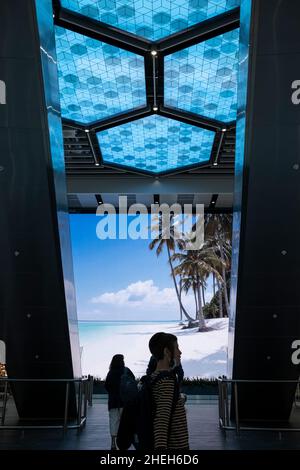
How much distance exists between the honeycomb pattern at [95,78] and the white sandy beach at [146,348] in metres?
18.7

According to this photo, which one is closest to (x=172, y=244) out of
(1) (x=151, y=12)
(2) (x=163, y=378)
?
(1) (x=151, y=12)

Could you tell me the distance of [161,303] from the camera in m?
31.8

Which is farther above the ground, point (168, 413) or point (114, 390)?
point (168, 413)

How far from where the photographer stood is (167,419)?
2.41m

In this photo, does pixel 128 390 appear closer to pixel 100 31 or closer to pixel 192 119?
pixel 100 31

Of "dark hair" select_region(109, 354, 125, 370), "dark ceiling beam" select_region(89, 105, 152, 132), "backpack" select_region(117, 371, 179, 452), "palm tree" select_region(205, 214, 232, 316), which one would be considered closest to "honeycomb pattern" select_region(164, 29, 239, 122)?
"dark ceiling beam" select_region(89, 105, 152, 132)

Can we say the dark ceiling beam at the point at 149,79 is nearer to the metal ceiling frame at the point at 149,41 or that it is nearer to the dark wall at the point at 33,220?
the metal ceiling frame at the point at 149,41

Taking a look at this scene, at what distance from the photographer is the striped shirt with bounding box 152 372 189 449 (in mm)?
2373

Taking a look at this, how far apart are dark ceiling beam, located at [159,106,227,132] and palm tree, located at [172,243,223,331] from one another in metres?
20.8

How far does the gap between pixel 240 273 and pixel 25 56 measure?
195 inches

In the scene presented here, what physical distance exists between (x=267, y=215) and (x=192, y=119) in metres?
4.79
